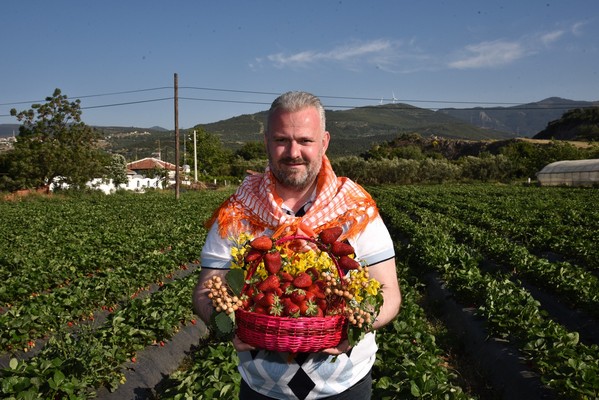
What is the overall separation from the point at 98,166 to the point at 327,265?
148 feet

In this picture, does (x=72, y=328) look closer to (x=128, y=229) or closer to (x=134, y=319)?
(x=134, y=319)

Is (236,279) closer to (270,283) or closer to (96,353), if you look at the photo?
(270,283)

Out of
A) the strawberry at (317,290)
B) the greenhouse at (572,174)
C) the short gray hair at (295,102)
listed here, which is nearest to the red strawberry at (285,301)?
the strawberry at (317,290)

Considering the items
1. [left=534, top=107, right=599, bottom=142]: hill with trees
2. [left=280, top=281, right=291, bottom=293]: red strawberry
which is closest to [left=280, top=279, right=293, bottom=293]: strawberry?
[left=280, top=281, right=291, bottom=293]: red strawberry

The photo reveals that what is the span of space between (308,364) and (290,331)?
14.9 inches

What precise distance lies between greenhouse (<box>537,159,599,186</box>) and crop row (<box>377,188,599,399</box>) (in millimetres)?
33910

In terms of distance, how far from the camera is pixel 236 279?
2.06 metres

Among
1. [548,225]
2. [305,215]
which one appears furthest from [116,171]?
[305,215]

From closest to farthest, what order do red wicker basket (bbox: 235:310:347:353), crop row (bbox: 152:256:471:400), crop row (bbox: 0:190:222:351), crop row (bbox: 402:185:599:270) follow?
red wicker basket (bbox: 235:310:347:353) → crop row (bbox: 152:256:471:400) → crop row (bbox: 0:190:222:351) → crop row (bbox: 402:185:599:270)

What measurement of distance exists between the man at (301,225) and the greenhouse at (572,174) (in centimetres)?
4288

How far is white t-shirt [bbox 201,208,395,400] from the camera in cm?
229

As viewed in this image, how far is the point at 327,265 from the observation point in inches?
83.7

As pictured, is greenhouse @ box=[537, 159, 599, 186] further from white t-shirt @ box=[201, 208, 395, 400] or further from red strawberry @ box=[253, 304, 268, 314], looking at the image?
red strawberry @ box=[253, 304, 268, 314]

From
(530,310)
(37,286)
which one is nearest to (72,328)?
(37,286)
